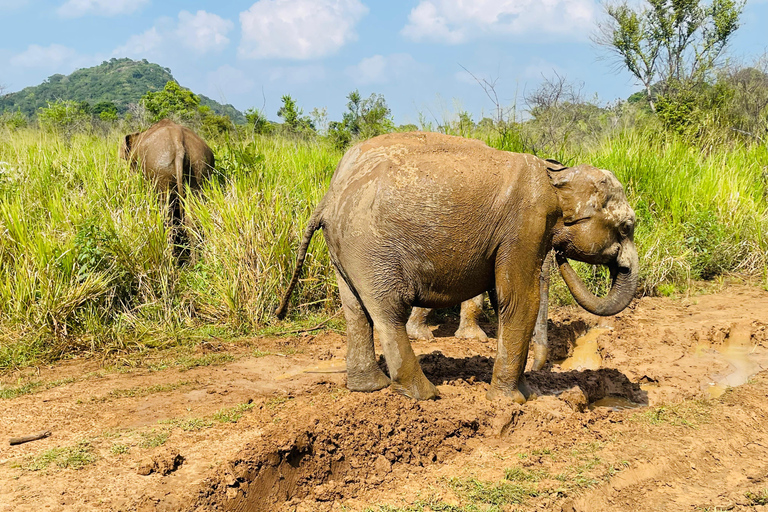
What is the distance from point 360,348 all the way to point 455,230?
115 centimetres

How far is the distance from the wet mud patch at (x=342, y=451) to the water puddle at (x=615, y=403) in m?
1.37

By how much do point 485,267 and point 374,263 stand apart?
73 cm

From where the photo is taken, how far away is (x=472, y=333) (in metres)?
6.57

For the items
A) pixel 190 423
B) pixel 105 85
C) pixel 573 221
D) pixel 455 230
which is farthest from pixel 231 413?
pixel 105 85

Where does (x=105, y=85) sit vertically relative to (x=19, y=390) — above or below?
above

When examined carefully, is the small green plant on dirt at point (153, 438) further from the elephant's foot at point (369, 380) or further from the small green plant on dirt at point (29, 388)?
the small green plant on dirt at point (29, 388)

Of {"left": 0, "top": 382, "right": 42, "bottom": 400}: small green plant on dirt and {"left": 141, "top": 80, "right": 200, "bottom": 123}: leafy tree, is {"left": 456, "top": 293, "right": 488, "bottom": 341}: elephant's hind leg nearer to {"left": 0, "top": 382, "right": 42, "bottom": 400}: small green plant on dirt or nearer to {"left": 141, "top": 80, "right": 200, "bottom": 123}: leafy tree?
{"left": 0, "top": 382, "right": 42, "bottom": 400}: small green plant on dirt

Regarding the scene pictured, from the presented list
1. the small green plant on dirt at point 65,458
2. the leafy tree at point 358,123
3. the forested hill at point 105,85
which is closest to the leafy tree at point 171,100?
the leafy tree at point 358,123

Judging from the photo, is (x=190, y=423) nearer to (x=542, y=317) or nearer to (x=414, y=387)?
(x=414, y=387)

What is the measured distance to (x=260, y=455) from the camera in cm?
342

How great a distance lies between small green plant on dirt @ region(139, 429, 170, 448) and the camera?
3.81 meters

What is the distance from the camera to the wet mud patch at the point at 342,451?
130 inches

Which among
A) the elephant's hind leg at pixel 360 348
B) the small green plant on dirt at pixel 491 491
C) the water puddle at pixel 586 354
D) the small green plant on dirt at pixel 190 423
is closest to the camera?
the small green plant on dirt at pixel 491 491

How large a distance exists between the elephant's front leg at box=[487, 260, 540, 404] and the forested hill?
67.7 metres
